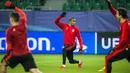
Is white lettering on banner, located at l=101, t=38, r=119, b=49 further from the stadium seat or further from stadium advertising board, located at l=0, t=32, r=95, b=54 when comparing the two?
the stadium seat

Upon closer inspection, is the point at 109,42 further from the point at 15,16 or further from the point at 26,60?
the point at 15,16

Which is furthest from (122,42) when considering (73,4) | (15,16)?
(73,4)

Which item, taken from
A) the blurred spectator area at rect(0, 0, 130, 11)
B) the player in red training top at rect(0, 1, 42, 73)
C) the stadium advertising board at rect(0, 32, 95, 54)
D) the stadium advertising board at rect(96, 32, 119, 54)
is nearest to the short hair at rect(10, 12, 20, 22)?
the player in red training top at rect(0, 1, 42, 73)

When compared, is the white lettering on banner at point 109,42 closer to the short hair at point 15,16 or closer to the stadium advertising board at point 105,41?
the stadium advertising board at point 105,41

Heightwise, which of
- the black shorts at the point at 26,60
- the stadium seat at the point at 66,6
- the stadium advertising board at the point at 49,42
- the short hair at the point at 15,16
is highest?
the short hair at the point at 15,16

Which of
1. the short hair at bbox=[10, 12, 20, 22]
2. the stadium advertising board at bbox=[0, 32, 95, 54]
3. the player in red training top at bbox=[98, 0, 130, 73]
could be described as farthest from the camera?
the stadium advertising board at bbox=[0, 32, 95, 54]

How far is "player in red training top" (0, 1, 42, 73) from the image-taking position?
1002 cm

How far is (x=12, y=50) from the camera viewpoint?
33.6 ft

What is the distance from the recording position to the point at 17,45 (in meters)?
10.1

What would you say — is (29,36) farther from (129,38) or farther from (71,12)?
(129,38)

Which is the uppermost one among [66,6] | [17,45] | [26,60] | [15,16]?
[15,16]

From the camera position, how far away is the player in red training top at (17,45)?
1002 centimetres

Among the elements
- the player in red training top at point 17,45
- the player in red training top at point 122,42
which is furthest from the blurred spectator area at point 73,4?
the player in red training top at point 17,45

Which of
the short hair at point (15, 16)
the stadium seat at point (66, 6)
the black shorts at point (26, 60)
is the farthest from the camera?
the stadium seat at point (66, 6)
